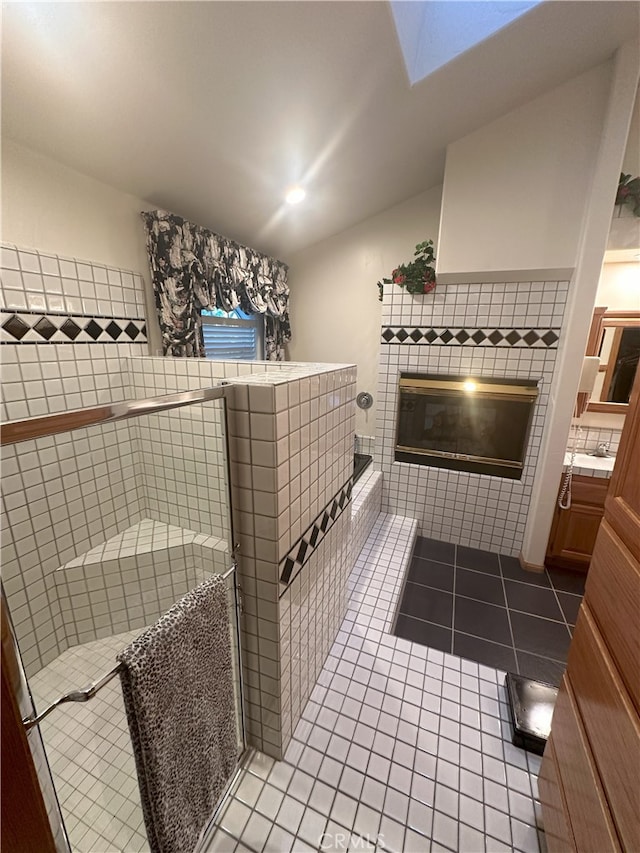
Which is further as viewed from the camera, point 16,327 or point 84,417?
point 16,327

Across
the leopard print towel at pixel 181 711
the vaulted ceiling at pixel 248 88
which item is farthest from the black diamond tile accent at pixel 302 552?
the vaulted ceiling at pixel 248 88

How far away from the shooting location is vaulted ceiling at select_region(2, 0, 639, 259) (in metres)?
1.09

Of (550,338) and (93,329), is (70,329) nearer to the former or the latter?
(93,329)

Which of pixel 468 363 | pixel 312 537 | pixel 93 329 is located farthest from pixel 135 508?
pixel 468 363

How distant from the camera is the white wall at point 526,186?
5.74 feet

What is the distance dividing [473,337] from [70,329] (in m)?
2.38

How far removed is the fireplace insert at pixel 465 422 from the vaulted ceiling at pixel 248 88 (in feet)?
4.86

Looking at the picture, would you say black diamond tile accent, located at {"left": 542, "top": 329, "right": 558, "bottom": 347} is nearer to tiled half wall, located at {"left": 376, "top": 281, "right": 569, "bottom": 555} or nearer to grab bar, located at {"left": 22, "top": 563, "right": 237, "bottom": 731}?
tiled half wall, located at {"left": 376, "top": 281, "right": 569, "bottom": 555}

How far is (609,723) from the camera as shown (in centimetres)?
69

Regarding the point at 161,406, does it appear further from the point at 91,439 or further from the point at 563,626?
the point at 563,626

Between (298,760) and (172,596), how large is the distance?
892 millimetres

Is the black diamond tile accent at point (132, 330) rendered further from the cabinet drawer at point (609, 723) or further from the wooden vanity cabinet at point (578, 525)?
the wooden vanity cabinet at point (578, 525)

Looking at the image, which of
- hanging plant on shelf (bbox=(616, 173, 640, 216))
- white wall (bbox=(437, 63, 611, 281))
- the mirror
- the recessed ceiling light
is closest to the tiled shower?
the recessed ceiling light

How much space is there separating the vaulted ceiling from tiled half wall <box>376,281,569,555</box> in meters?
0.94
